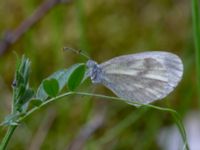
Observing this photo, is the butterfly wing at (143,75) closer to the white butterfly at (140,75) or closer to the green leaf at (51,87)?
the white butterfly at (140,75)

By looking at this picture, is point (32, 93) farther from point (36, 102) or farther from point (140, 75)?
point (140, 75)

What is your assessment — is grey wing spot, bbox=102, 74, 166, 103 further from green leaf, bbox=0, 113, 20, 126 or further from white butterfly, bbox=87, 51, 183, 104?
green leaf, bbox=0, 113, 20, 126

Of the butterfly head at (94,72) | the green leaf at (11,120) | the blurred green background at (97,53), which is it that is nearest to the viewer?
the green leaf at (11,120)

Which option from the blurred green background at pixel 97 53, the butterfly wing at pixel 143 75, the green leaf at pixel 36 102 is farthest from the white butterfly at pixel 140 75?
the blurred green background at pixel 97 53

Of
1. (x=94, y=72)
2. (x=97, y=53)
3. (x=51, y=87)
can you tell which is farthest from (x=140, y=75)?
(x=97, y=53)

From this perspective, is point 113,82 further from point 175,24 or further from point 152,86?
point 175,24
